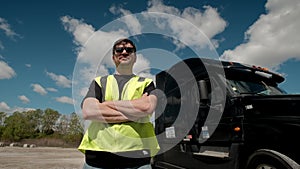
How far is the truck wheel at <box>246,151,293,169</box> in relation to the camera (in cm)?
322

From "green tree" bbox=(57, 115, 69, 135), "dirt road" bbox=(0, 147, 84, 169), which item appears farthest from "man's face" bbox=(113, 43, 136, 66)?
"green tree" bbox=(57, 115, 69, 135)

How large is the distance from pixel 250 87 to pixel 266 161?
1.52m

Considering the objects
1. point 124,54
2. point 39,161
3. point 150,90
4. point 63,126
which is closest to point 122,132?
point 150,90

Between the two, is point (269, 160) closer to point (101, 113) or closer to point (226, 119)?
point (226, 119)

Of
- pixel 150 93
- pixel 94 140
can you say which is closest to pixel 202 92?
pixel 150 93

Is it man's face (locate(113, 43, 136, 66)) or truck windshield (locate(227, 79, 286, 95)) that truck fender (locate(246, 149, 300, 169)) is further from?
man's face (locate(113, 43, 136, 66))

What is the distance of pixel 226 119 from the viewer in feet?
14.1

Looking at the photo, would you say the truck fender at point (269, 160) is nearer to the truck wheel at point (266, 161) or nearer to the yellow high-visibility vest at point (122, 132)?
the truck wheel at point (266, 161)

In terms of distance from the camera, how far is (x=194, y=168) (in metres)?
4.83

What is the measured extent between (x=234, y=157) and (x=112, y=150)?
2.99m

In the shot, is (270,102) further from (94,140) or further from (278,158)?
(94,140)

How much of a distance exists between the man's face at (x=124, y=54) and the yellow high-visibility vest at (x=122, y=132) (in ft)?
0.49

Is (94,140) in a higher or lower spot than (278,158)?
higher

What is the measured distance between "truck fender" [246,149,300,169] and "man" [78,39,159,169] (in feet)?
7.65
